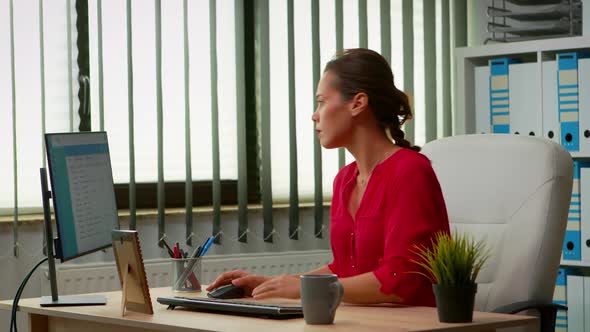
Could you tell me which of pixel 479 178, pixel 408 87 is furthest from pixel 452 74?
pixel 479 178

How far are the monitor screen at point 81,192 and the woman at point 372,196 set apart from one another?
0.32m

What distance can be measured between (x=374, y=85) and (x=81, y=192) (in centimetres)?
73

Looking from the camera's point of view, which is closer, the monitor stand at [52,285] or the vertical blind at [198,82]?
the monitor stand at [52,285]

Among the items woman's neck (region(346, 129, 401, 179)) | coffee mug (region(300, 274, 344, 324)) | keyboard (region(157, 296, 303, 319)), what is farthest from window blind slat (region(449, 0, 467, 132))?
coffee mug (region(300, 274, 344, 324))

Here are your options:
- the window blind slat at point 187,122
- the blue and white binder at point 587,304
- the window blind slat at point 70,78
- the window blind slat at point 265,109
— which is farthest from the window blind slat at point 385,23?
the window blind slat at point 70,78

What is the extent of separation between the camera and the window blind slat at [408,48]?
13.9ft

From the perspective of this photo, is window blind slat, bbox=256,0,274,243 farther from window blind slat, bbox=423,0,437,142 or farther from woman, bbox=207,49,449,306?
woman, bbox=207,49,449,306

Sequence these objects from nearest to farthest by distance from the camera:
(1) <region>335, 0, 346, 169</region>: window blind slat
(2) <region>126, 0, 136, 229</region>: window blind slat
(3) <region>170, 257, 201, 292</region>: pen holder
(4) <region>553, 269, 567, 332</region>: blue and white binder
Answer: (3) <region>170, 257, 201, 292</region>: pen holder < (2) <region>126, 0, 136, 229</region>: window blind slat < (4) <region>553, 269, 567, 332</region>: blue and white binder < (1) <region>335, 0, 346, 169</region>: window blind slat

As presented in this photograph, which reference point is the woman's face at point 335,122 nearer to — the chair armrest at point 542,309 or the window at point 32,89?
the chair armrest at point 542,309

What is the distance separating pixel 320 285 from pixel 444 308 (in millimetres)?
231

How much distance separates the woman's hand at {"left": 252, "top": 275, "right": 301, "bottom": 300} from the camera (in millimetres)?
1975

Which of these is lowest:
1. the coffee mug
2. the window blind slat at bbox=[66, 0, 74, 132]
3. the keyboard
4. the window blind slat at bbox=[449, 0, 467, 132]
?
the keyboard

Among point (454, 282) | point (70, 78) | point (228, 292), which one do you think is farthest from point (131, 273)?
point (70, 78)

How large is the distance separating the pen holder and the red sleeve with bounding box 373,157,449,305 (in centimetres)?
50
